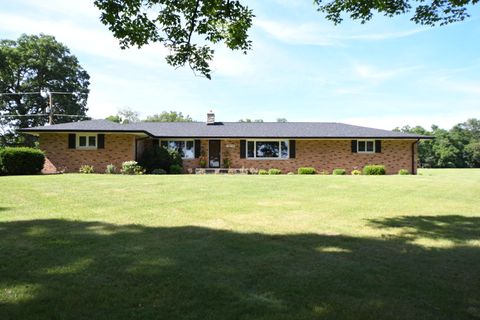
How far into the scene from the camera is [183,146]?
26266mm

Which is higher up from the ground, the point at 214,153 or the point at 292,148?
the point at 292,148

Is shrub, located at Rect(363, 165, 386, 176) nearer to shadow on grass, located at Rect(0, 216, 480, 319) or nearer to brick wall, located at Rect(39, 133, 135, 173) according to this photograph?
brick wall, located at Rect(39, 133, 135, 173)

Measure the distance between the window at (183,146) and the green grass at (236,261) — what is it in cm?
1677

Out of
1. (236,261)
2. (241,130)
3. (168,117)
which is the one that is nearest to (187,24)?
(236,261)

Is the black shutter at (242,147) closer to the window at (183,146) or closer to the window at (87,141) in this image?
the window at (183,146)

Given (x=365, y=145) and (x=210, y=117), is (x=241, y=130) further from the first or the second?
(x=365, y=145)

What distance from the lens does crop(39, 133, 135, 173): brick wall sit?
2264 centimetres

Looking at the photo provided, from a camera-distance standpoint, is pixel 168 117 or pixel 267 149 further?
pixel 168 117

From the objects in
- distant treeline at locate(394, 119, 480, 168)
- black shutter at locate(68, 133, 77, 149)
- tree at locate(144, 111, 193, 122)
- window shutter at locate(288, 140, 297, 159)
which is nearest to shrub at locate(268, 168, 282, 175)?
window shutter at locate(288, 140, 297, 159)

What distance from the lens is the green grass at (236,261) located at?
335 cm

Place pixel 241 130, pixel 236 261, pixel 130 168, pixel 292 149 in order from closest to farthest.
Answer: pixel 236 261 < pixel 130 168 < pixel 292 149 < pixel 241 130

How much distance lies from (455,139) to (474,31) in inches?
1830

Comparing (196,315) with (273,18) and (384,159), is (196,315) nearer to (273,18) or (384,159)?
(273,18)

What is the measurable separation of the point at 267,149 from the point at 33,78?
37.8m
